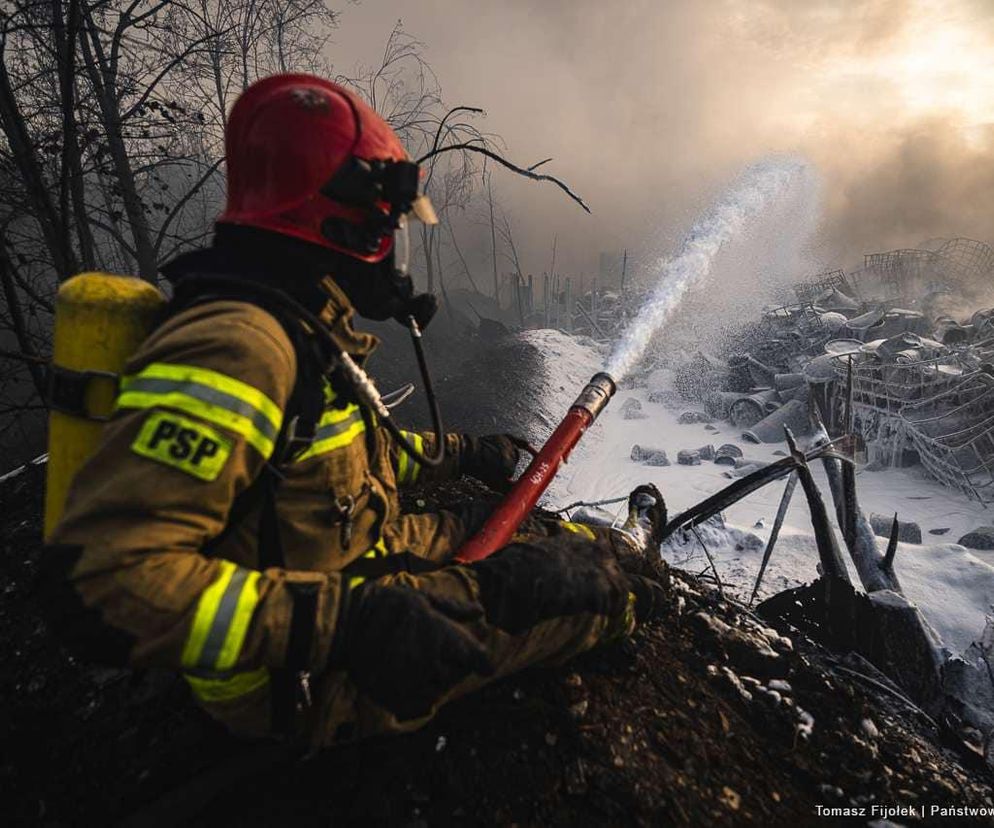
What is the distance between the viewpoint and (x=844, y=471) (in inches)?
146

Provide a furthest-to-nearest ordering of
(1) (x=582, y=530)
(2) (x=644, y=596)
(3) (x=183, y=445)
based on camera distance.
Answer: (1) (x=582, y=530), (2) (x=644, y=596), (3) (x=183, y=445)

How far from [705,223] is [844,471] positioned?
19.9ft

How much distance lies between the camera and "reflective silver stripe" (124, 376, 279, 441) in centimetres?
118

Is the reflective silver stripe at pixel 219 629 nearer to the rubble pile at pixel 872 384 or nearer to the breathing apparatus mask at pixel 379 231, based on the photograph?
the breathing apparatus mask at pixel 379 231

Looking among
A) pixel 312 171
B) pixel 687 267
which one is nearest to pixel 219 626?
pixel 312 171

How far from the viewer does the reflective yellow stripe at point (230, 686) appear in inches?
59.6

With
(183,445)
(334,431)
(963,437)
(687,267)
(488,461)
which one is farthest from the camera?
(963,437)

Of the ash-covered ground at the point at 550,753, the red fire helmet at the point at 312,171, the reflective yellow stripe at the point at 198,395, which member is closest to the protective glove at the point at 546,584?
the ash-covered ground at the point at 550,753

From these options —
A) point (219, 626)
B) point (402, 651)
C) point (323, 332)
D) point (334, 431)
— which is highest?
point (323, 332)

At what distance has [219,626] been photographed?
121 centimetres

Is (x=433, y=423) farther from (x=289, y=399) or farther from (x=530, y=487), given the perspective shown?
(x=530, y=487)

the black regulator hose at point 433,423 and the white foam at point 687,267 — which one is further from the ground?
the white foam at point 687,267

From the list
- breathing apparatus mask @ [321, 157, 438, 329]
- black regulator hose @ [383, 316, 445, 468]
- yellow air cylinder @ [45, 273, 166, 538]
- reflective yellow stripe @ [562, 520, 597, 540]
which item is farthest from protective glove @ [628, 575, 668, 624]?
yellow air cylinder @ [45, 273, 166, 538]

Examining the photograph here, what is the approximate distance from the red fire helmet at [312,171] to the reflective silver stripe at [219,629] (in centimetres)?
117
